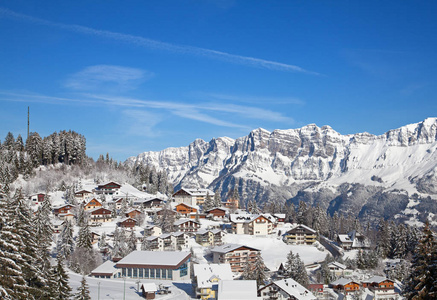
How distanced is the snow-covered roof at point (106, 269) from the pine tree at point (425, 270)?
47.6 meters

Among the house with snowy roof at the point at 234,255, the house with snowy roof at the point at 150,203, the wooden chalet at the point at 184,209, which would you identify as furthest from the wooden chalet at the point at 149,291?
the wooden chalet at the point at 184,209

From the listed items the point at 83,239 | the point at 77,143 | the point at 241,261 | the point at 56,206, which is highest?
the point at 77,143

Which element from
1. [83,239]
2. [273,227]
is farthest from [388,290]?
[83,239]

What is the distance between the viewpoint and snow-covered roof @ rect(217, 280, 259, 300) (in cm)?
5447

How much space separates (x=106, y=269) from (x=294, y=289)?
28391 mm

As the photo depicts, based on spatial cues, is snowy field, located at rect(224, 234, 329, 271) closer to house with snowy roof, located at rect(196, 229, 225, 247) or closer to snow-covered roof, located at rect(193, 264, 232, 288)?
house with snowy roof, located at rect(196, 229, 225, 247)

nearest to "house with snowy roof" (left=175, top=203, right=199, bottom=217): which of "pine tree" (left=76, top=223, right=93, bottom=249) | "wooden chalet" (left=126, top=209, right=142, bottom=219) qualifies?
"wooden chalet" (left=126, top=209, right=142, bottom=219)

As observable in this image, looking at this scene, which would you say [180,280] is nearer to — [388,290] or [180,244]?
[180,244]

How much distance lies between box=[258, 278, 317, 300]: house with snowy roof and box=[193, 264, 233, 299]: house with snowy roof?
5.57 meters

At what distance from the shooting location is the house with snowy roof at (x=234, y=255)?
260 ft

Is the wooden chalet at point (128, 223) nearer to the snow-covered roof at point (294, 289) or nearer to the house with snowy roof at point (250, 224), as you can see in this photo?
the house with snowy roof at point (250, 224)

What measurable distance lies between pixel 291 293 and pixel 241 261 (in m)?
20.1

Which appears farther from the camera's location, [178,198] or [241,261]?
[178,198]

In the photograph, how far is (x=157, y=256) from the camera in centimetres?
6994
